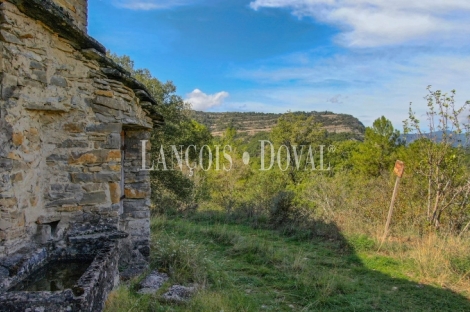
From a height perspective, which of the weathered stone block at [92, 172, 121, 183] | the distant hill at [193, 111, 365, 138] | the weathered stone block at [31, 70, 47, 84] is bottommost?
the weathered stone block at [92, 172, 121, 183]

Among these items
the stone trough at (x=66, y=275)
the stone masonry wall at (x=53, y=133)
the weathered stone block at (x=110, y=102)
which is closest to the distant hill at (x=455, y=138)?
the stone masonry wall at (x=53, y=133)

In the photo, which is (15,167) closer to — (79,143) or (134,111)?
(79,143)

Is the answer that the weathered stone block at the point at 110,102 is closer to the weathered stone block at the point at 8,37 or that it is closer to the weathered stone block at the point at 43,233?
the weathered stone block at the point at 8,37

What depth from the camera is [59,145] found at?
3.77 metres

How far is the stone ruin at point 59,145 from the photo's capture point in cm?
301

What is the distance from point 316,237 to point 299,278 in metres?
3.09

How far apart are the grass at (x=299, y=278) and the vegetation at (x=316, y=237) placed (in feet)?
0.06

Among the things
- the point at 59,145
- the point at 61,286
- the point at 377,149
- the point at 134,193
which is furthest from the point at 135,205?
the point at 377,149

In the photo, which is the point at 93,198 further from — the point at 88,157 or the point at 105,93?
the point at 105,93

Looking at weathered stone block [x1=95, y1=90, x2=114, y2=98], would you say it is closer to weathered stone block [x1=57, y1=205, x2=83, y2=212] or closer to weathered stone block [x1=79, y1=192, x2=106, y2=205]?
weathered stone block [x1=79, y1=192, x2=106, y2=205]

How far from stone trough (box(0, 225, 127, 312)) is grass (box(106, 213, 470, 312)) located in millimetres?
383

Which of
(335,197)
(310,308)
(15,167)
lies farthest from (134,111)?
(335,197)

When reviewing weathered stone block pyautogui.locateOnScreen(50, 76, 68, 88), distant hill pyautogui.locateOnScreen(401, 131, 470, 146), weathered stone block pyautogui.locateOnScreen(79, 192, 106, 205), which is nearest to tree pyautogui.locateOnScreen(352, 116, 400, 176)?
distant hill pyautogui.locateOnScreen(401, 131, 470, 146)

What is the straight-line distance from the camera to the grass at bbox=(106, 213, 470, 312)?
3.95 metres
